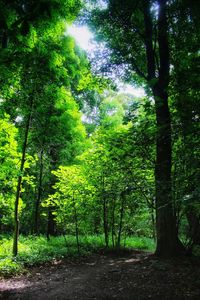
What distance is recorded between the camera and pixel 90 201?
39.7 ft

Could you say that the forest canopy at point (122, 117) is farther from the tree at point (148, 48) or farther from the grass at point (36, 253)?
the grass at point (36, 253)

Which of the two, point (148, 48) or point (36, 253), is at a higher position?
point (148, 48)

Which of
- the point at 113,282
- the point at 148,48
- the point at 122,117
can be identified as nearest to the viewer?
the point at 113,282

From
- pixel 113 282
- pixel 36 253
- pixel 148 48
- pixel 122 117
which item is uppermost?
pixel 148 48

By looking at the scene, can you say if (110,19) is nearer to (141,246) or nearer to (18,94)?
(18,94)

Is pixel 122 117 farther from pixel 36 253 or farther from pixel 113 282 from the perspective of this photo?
pixel 36 253

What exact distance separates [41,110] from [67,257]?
269 inches

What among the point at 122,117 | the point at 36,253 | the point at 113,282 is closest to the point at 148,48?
the point at 122,117

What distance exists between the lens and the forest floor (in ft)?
19.9

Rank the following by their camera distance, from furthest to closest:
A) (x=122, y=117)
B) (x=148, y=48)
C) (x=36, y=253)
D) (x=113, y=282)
Result: (x=36, y=253) → (x=148, y=48) → (x=122, y=117) → (x=113, y=282)

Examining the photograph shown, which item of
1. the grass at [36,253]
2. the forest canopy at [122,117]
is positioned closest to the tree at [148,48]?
the forest canopy at [122,117]

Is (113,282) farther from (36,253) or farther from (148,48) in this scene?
(148,48)

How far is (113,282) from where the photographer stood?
7.11 metres

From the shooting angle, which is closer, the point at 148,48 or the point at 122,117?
the point at 122,117
